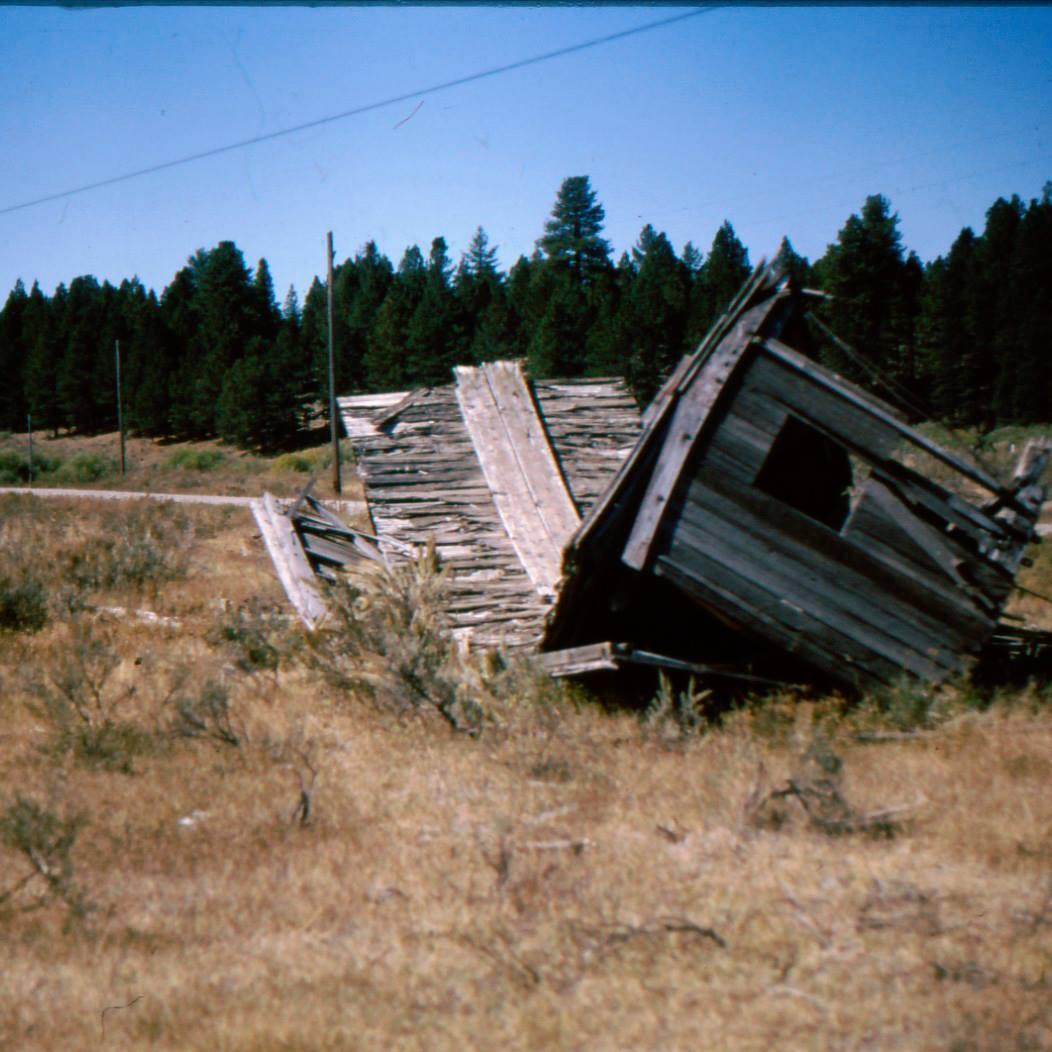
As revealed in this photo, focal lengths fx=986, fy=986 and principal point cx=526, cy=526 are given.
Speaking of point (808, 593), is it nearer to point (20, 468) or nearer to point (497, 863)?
point (497, 863)

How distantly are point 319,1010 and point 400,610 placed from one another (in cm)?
388

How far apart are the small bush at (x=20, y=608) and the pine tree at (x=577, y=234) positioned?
53.8m

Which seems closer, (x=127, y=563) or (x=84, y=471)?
(x=127, y=563)

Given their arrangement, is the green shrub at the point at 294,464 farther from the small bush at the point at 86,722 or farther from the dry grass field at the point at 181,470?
the small bush at the point at 86,722

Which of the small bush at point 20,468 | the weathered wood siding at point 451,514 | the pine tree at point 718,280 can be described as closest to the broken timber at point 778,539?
the weathered wood siding at point 451,514

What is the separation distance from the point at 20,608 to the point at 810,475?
300 inches

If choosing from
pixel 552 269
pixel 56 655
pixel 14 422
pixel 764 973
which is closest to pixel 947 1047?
pixel 764 973

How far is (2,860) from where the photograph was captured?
4461 mm

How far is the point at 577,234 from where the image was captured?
206 feet

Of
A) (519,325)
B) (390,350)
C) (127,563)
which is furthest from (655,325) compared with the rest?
(127,563)

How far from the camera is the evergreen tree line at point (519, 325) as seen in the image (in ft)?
105

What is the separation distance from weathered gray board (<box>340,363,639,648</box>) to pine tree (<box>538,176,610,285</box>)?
53010 mm

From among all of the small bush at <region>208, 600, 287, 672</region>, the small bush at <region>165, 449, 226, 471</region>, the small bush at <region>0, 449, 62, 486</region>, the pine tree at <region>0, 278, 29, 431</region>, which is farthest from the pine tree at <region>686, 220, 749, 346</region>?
the pine tree at <region>0, 278, 29, 431</region>

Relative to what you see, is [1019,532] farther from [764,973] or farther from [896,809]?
[764,973]
